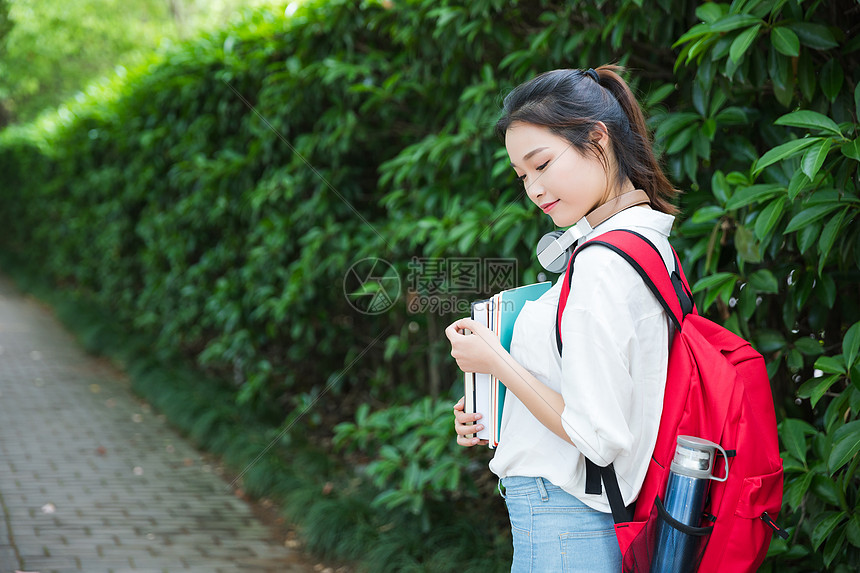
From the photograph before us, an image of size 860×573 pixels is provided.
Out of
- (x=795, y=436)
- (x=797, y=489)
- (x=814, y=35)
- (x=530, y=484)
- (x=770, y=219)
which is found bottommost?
(x=797, y=489)

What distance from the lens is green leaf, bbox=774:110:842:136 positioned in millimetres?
1864

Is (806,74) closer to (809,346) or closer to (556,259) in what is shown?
(809,346)

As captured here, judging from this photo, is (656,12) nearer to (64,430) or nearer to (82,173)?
(64,430)

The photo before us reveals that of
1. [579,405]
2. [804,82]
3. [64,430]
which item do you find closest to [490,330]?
[579,405]

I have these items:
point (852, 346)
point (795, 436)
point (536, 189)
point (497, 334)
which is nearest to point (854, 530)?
point (795, 436)

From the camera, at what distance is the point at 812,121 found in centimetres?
190

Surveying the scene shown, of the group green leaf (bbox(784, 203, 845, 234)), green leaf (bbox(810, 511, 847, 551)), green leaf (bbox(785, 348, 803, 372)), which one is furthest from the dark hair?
green leaf (bbox(810, 511, 847, 551))

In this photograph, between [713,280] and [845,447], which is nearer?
[845,447]

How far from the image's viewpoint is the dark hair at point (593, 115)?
59.7 inches

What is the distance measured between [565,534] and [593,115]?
0.85 m

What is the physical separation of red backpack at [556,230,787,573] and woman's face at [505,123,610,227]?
15cm

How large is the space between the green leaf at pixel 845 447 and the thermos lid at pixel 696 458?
0.67 metres

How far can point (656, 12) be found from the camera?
245cm

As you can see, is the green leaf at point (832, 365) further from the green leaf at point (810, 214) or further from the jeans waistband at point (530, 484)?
the jeans waistband at point (530, 484)
